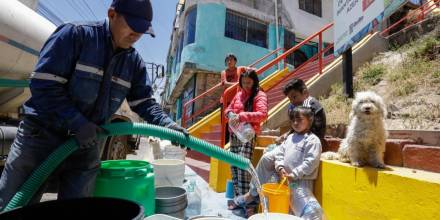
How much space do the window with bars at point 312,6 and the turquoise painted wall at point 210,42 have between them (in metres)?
6.37

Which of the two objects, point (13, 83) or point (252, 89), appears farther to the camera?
point (13, 83)

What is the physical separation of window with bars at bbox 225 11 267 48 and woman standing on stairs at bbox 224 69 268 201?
36.6 feet

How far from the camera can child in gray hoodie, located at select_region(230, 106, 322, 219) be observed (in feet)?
8.80

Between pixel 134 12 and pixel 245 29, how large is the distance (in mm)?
14147

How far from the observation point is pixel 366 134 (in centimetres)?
256

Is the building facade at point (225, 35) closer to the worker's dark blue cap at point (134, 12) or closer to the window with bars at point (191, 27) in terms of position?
the window with bars at point (191, 27)

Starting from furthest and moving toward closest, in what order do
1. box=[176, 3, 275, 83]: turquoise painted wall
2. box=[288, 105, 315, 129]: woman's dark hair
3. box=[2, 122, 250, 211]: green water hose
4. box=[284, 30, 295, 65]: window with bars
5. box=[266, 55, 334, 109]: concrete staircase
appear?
1. box=[284, 30, 295, 65]: window with bars
2. box=[176, 3, 275, 83]: turquoise painted wall
3. box=[266, 55, 334, 109]: concrete staircase
4. box=[288, 105, 315, 129]: woman's dark hair
5. box=[2, 122, 250, 211]: green water hose

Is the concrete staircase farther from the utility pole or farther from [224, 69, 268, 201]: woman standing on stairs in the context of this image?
[224, 69, 268, 201]: woman standing on stairs

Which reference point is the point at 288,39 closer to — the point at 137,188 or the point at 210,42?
the point at 210,42

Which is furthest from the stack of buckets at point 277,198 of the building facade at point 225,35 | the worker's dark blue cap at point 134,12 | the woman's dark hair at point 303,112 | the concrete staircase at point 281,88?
the building facade at point 225,35

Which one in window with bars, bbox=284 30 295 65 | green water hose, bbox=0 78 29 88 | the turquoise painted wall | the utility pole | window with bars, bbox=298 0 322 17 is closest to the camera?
green water hose, bbox=0 78 29 88

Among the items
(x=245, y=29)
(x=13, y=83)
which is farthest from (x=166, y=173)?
(x=245, y=29)

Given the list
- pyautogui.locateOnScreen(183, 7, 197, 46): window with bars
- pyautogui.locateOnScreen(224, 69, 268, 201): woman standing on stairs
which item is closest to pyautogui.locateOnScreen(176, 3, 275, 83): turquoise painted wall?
pyautogui.locateOnScreen(183, 7, 197, 46): window with bars

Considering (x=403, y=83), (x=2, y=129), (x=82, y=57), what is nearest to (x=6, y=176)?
(x=82, y=57)
